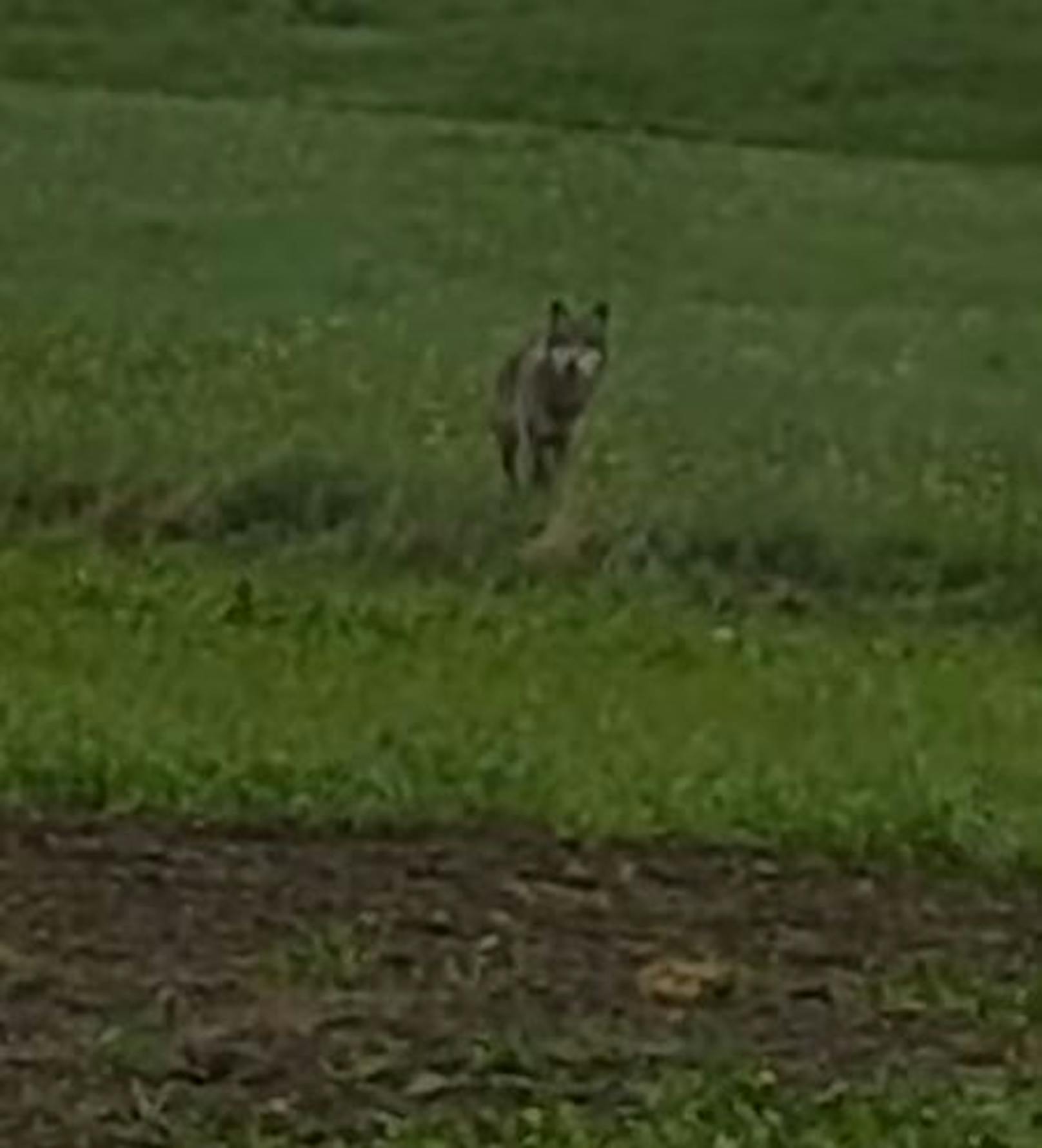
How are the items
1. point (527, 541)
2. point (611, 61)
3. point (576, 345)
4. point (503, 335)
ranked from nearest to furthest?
point (527, 541) < point (576, 345) < point (503, 335) < point (611, 61)

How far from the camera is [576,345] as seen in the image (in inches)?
965

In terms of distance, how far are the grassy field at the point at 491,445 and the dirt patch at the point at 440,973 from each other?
445mm

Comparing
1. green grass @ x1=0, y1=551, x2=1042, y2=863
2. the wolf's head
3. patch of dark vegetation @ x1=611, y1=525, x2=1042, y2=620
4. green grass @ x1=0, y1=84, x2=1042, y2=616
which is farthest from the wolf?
green grass @ x1=0, y1=551, x2=1042, y2=863

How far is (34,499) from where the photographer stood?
23188 millimetres

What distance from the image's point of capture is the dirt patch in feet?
36.5

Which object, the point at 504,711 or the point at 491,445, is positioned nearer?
the point at 504,711

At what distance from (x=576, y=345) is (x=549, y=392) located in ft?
2.30

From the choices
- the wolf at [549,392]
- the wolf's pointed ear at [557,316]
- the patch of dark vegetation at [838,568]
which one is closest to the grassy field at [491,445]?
the patch of dark vegetation at [838,568]

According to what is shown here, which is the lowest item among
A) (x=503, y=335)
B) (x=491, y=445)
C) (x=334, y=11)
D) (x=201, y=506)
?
(x=201, y=506)

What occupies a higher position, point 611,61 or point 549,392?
point 611,61

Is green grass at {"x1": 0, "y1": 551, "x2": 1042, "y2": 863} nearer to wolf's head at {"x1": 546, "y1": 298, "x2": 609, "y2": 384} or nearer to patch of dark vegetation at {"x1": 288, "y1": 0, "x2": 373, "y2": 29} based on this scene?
wolf's head at {"x1": 546, "y1": 298, "x2": 609, "y2": 384}

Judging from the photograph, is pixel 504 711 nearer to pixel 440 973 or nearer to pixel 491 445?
pixel 440 973

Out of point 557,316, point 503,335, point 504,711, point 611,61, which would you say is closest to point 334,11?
point 611,61

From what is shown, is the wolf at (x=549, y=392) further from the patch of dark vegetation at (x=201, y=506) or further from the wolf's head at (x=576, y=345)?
the patch of dark vegetation at (x=201, y=506)
